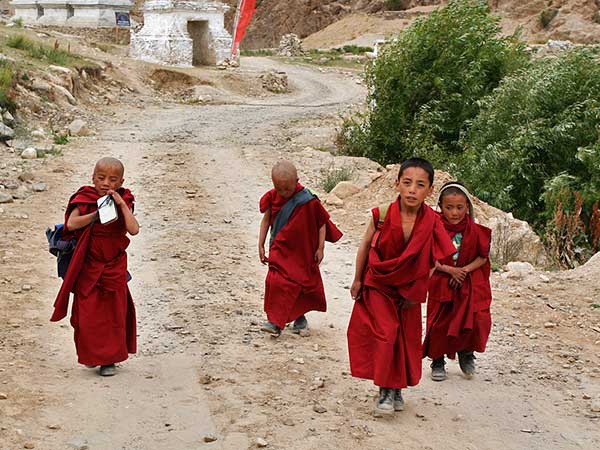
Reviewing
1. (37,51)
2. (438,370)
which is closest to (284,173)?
(438,370)

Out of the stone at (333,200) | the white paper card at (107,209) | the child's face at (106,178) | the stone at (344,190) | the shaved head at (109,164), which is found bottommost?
the stone at (333,200)

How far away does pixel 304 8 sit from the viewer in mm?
53688

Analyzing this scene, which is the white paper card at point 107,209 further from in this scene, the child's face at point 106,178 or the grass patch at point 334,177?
the grass patch at point 334,177

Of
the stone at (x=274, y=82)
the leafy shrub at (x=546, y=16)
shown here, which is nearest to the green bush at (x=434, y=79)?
the stone at (x=274, y=82)

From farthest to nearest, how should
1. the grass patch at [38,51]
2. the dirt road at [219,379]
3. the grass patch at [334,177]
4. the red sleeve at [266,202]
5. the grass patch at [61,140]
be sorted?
the grass patch at [38,51] < the grass patch at [61,140] < the grass patch at [334,177] < the red sleeve at [266,202] < the dirt road at [219,379]

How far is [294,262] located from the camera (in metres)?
6.17

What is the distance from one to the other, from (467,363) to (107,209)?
7.53ft

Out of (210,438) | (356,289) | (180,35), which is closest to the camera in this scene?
(210,438)

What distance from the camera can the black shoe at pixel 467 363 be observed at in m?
5.53

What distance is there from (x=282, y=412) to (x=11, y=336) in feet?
7.01

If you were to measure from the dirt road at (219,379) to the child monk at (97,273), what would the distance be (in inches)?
9.2

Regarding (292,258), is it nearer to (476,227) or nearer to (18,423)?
(476,227)

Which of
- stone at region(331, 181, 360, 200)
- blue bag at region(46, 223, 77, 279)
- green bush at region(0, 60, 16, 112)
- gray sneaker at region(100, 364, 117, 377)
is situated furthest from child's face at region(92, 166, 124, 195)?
green bush at region(0, 60, 16, 112)

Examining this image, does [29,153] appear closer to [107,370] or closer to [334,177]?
[334,177]
